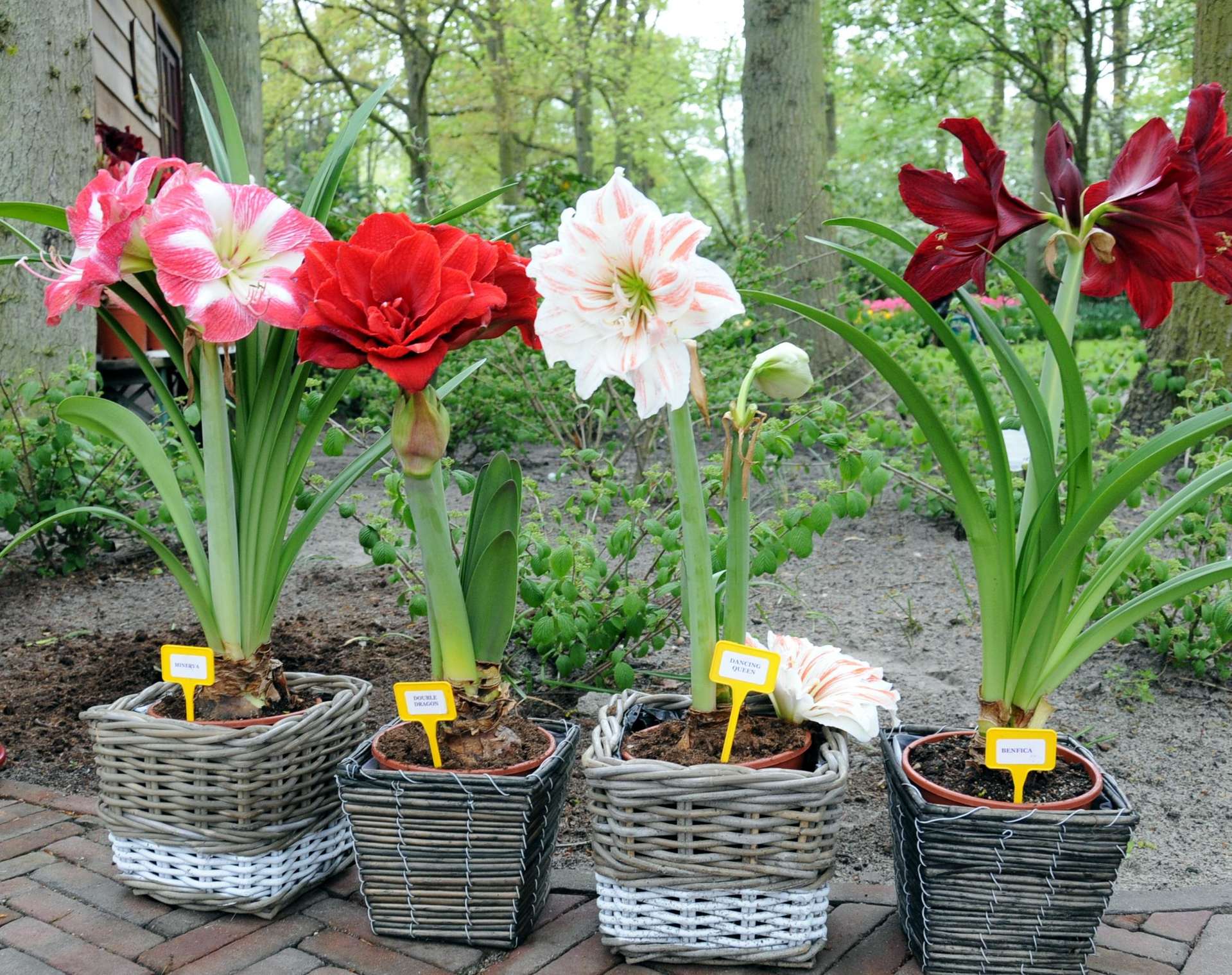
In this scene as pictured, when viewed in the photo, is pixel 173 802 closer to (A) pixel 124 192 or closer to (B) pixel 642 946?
(B) pixel 642 946

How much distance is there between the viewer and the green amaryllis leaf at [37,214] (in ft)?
5.73

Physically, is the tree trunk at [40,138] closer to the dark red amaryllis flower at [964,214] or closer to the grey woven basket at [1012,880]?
the dark red amaryllis flower at [964,214]

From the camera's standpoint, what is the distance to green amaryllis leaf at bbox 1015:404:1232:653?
149 cm

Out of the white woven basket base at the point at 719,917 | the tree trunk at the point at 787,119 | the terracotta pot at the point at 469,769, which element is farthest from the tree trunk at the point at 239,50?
the white woven basket base at the point at 719,917

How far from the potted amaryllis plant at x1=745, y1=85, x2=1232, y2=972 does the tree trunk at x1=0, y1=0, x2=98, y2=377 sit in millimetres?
3373

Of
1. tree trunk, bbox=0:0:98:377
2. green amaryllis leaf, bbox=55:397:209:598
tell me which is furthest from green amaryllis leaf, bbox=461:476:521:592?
tree trunk, bbox=0:0:98:377

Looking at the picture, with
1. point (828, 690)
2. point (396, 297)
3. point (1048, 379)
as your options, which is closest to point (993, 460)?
point (1048, 379)

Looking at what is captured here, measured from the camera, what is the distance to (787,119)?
5.98 meters

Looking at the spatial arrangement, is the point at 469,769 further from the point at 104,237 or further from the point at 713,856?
the point at 104,237

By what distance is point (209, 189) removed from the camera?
174 centimetres

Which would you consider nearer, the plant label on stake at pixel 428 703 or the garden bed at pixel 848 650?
the plant label on stake at pixel 428 703

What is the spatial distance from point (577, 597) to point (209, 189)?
121 centimetres

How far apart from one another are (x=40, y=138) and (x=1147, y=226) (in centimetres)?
383

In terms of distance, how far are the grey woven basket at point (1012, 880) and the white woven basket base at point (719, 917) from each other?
19 cm
